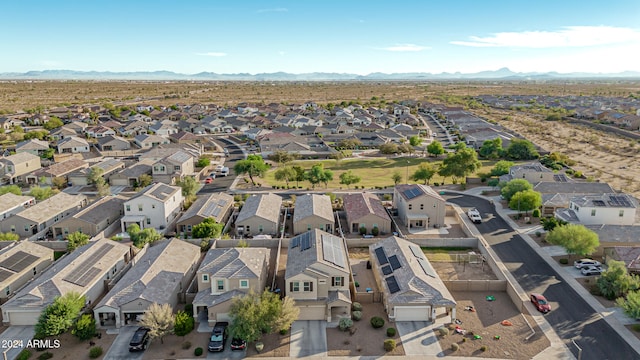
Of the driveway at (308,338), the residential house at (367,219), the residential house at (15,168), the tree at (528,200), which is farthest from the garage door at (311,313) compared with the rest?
the residential house at (15,168)

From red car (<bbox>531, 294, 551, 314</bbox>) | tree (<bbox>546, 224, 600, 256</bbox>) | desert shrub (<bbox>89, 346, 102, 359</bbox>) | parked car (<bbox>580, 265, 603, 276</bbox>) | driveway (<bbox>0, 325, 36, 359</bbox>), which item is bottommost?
driveway (<bbox>0, 325, 36, 359</bbox>)

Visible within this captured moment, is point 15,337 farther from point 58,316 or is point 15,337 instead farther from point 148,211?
point 148,211

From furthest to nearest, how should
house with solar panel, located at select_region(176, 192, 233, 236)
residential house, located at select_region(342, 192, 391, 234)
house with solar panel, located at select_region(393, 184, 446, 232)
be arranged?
house with solar panel, located at select_region(393, 184, 446, 232) → residential house, located at select_region(342, 192, 391, 234) → house with solar panel, located at select_region(176, 192, 233, 236)

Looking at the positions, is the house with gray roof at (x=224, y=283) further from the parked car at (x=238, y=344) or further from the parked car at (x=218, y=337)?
the parked car at (x=238, y=344)

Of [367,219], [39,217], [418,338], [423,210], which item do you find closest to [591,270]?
[423,210]

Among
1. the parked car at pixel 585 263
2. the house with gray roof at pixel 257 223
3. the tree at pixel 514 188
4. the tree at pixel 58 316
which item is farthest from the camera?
the tree at pixel 514 188

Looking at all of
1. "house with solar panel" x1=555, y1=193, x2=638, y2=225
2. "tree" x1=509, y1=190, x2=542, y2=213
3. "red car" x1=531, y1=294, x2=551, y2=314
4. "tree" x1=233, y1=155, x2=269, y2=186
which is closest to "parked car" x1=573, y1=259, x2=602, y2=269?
"house with solar panel" x1=555, y1=193, x2=638, y2=225

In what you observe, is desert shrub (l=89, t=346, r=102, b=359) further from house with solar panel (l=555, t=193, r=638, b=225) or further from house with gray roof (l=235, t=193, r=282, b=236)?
house with solar panel (l=555, t=193, r=638, b=225)
